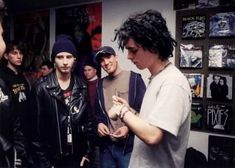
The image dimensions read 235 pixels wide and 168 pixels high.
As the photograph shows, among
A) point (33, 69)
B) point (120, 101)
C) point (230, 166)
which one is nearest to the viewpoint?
Answer: point (120, 101)

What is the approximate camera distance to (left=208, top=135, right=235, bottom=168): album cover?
72.6 inches

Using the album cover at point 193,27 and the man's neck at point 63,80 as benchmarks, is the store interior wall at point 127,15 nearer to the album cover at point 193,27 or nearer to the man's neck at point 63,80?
the album cover at point 193,27

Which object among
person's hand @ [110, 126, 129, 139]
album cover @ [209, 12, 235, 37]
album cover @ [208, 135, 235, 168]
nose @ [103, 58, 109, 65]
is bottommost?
album cover @ [208, 135, 235, 168]

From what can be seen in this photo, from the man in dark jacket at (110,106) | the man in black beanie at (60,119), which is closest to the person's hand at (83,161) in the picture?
the man in black beanie at (60,119)

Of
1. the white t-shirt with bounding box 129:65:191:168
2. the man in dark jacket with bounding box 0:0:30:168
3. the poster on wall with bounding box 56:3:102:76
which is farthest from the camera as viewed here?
the poster on wall with bounding box 56:3:102:76

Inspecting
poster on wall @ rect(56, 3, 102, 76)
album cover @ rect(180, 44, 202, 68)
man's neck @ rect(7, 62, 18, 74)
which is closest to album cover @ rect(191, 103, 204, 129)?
album cover @ rect(180, 44, 202, 68)

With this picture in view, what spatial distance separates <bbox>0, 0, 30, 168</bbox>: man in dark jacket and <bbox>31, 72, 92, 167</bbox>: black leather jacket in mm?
121

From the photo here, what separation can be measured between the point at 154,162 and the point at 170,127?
14 cm

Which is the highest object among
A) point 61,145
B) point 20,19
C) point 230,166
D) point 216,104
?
point 20,19

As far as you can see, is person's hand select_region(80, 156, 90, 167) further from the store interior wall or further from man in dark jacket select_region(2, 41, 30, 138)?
the store interior wall

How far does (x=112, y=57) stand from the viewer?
1.65 meters

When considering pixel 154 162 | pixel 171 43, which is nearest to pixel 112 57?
pixel 171 43

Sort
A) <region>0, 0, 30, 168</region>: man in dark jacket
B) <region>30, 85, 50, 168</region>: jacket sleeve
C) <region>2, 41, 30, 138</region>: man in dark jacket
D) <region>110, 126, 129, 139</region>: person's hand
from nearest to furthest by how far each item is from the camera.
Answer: <region>0, 0, 30, 168</region>: man in dark jacket
<region>30, 85, 50, 168</region>: jacket sleeve
<region>110, 126, 129, 139</region>: person's hand
<region>2, 41, 30, 138</region>: man in dark jacket

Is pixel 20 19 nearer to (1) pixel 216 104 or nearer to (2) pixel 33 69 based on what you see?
(2) pixel 33 69
